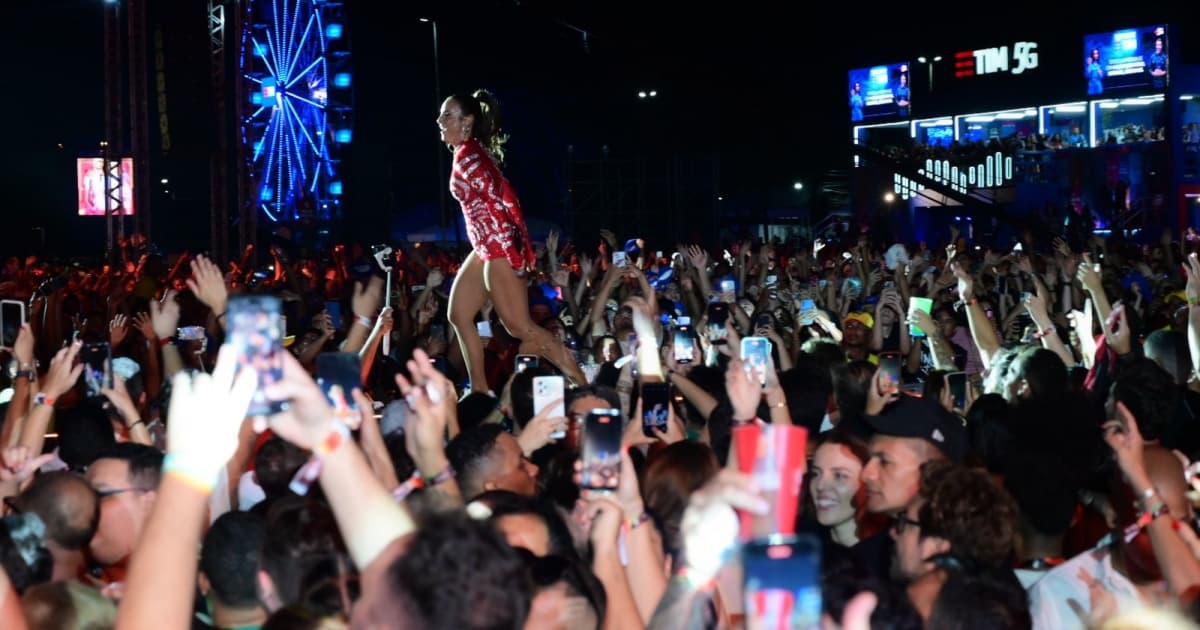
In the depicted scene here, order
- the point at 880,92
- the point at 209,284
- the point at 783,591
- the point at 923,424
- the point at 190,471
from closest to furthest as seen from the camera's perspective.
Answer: the point at 783,591
the point at 190,471
the point at 923,424
the point at 209,284
the point at 880,92

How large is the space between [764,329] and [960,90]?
39.4 metres

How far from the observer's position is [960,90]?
45.3 meters

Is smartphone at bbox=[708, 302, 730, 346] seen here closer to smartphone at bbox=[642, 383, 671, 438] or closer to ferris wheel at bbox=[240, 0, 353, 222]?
smartphone at bbox=[642, 383, 671, 438]

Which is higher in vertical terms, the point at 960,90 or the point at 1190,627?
the point at 960,90

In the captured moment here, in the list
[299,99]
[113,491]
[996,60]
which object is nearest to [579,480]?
[113,491]

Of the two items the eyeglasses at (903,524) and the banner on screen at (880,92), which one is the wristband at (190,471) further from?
the banner on screen at (880,92)

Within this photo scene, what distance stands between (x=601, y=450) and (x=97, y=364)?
9.90 ft

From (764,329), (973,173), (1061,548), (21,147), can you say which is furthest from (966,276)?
(21,147)

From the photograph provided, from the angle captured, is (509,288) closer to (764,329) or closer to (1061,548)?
(764,329)

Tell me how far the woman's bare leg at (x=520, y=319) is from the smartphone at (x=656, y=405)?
8.05 feet

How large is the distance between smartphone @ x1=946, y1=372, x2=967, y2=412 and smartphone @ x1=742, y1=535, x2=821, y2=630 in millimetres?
4867

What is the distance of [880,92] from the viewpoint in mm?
47250

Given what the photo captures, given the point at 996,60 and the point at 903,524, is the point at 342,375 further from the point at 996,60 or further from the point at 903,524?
the point at 996,60

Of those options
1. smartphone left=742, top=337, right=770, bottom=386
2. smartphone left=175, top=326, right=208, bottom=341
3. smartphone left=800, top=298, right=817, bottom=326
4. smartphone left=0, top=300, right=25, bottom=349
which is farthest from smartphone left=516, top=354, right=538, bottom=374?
smartphone left=800, top=298, right=817, bottom=326
